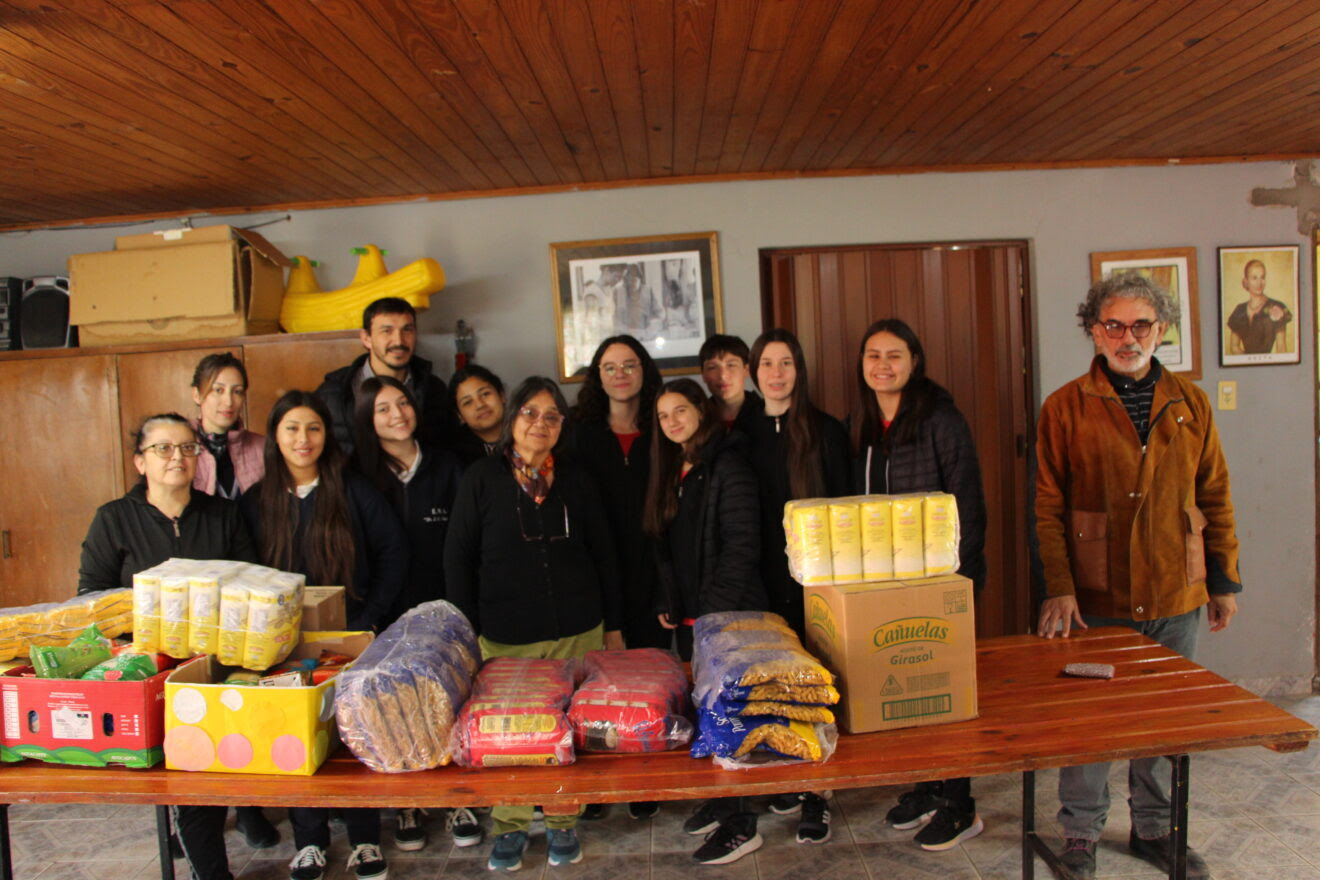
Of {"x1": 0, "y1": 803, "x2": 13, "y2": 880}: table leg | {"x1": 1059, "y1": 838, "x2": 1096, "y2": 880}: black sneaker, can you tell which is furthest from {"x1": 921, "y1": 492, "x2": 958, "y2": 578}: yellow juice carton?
{"x1": 0, "y1": 803, "x2": 13, "y2": 880}: table leg

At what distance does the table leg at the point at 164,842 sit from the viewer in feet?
6.19

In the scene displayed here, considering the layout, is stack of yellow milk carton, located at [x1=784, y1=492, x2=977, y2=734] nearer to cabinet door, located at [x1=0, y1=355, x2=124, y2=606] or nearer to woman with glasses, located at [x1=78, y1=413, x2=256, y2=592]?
woman with glasses, located at [x1=78, y1=413, x2=256, y2=592]

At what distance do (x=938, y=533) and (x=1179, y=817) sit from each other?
0.77 meters

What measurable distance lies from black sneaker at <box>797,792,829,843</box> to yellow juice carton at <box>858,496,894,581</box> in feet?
4.24

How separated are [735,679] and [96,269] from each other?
3.33m

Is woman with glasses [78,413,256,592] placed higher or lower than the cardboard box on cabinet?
lower

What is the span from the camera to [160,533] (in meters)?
2.38

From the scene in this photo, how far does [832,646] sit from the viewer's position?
5.62 ft

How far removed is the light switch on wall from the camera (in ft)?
12.7

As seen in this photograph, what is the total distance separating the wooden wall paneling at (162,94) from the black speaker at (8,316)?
1.24 meters

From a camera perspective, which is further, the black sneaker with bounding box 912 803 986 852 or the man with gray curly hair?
the black sneaker with bounding box 912 803 986 852

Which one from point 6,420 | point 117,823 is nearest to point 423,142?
point 6,420

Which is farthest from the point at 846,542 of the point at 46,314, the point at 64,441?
the point at 46,314

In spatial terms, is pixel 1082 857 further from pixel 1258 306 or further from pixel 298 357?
pixel 298 357
